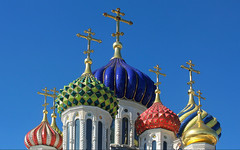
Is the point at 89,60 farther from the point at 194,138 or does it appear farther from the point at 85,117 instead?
the point at 194,138

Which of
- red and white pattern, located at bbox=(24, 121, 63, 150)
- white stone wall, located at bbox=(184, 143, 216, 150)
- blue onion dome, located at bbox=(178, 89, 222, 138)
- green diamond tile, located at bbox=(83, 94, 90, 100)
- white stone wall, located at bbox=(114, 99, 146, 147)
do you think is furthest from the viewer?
blue onion dome, located at bbox=(178, 89, 222, 138)

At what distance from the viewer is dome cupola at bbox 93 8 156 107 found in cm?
4006

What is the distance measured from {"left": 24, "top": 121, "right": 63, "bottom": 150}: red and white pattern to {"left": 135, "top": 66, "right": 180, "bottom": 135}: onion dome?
11.6ft

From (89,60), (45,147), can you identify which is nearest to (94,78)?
(89,60)

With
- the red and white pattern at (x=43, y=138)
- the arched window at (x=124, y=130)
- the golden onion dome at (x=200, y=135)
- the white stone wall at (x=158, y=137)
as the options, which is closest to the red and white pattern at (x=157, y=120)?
the white stone wall at (x=158, y=137)

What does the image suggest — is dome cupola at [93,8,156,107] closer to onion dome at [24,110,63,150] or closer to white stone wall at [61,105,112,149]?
white stone wall at [61,105,112,149]

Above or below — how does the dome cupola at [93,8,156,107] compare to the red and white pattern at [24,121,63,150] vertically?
above

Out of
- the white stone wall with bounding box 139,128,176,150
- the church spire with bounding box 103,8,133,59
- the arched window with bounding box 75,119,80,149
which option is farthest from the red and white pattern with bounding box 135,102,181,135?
the church spire with bounding box 103,8,133,59

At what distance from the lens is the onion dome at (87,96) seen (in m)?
36.9

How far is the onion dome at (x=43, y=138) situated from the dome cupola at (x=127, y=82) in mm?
3264

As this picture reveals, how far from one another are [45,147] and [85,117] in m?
3.07

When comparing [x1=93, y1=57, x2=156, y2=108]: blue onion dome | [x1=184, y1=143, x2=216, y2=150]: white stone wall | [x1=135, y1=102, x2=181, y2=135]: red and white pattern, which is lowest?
[x1=184, y1=143, x2=216, y2=150]: white stone wall

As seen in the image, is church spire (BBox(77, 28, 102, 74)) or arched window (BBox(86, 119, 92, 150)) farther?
church spire (BBox(77, 28, 102, 74))

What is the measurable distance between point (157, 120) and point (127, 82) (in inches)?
125
